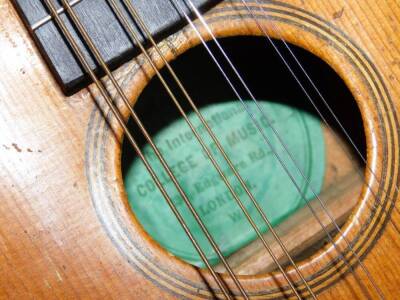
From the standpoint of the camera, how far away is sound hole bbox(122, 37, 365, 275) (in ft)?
3.41

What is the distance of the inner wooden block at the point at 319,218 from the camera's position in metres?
0.95

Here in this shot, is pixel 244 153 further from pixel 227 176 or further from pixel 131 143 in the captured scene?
pixel 131 143

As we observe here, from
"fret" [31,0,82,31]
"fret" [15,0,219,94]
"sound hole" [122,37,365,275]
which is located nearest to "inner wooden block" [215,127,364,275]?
"sound hole" [122,37,365,275]

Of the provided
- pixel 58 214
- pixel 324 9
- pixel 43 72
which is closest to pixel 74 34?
pixel 43 72

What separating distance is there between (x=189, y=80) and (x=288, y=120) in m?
0.26

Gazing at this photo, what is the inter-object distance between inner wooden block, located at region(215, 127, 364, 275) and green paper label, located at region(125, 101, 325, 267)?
0.03 metres

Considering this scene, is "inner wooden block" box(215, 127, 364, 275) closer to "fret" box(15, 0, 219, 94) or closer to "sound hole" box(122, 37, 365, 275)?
"sound hole" box(122, 37, 365, 275)

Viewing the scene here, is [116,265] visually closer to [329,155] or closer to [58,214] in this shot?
[58,214]

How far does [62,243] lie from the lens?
697mm

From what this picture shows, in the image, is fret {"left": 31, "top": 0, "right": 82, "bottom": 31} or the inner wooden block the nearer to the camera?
fret {"left": 31, "top": 0, "right": 82, "bottom": 31}

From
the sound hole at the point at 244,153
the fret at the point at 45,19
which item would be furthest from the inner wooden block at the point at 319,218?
the fret at the point at 45,19

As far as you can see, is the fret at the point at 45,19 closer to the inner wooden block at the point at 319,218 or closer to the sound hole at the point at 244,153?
the sound hole at the point at 244,153

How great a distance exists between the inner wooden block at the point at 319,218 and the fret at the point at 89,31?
425 millimetres

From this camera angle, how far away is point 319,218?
989mm
